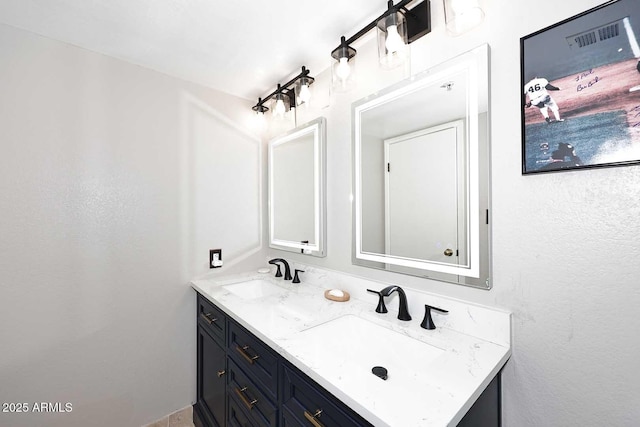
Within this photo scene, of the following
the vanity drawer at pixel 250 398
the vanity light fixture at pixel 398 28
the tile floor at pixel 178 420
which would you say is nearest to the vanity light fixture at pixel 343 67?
the vanity light fixture at pixel 398 28

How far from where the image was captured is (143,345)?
1.73 metres

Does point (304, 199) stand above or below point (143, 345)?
above

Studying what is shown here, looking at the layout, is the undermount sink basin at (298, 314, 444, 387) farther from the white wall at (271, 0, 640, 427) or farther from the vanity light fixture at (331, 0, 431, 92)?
the vanity light fixture at (331, 0, 431, 92)

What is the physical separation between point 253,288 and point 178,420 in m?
0.96

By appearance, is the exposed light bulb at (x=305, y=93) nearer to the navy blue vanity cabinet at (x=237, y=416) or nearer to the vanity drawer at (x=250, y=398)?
the vanity drawer at (x=250, y=398)

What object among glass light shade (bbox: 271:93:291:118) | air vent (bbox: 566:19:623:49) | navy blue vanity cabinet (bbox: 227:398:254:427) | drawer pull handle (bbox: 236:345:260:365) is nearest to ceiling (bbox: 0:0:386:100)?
glass light shade (bbox: 271:93:291:118)

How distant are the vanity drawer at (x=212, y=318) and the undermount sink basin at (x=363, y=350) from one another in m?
0.67

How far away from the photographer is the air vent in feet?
2.52

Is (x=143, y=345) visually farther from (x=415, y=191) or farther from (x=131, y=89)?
(x=415, y=191)

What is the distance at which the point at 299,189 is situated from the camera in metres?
1.94

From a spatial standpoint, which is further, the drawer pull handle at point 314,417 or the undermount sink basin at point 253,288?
the undermount sink basin at point 253,288

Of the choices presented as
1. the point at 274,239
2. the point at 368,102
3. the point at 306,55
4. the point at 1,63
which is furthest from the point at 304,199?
the point at 1,63

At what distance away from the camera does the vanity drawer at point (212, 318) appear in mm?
1518

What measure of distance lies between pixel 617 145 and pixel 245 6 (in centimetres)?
152
